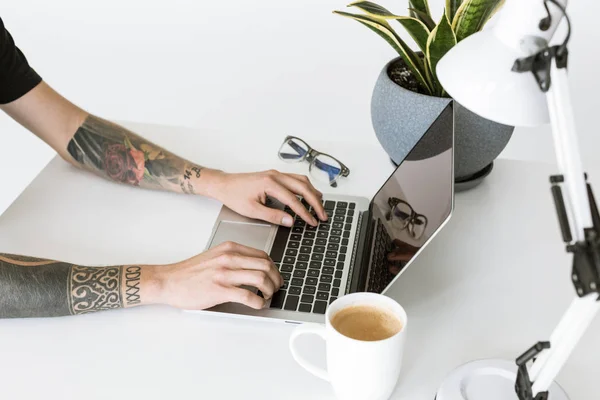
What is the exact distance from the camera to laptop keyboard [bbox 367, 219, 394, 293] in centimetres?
106

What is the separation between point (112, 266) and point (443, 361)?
0.51 m

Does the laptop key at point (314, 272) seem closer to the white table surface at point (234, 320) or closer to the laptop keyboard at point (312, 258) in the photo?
the laptop keyboard at point (312, 258)

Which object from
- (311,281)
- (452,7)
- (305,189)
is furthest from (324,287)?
(452,7)

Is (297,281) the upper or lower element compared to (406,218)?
lower

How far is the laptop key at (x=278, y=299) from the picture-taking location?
106 centimetres

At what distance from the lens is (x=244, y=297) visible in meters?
1.03

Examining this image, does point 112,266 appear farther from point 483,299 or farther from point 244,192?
point 483,299

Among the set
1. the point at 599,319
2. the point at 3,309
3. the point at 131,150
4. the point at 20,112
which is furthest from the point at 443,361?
the point at 20,112

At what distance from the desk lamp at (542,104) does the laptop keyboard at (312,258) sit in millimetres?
333

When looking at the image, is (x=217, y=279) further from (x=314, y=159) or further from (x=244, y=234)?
(x=314, y=159)

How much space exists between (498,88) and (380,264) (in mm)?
424

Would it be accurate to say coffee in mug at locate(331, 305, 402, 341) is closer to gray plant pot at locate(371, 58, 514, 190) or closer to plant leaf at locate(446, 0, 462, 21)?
gray plant pot at locate(371, 58, 514, 190)

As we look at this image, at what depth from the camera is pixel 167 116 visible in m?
3.03

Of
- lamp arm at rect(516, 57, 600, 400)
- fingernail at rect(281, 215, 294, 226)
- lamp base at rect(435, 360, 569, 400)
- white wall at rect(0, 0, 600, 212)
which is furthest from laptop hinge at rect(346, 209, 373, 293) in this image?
white wall at rect(0, 0, 600, 212)
